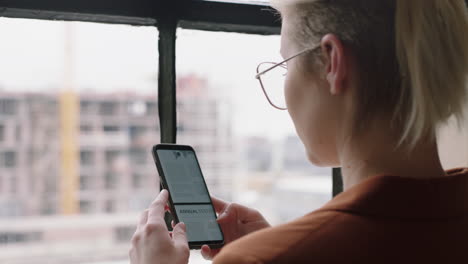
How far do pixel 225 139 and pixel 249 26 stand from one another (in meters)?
0.22

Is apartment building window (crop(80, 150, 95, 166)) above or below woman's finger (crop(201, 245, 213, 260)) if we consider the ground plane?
above

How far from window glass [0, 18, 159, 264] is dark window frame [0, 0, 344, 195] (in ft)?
0.07

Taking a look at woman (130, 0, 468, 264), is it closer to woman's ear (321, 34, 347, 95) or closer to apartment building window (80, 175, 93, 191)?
woman's ear (321, 34, 347, 95)

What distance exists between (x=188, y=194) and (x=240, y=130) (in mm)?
301

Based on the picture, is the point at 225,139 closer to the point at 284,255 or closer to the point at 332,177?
the point at 332,177

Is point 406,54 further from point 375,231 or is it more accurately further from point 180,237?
point 180,237

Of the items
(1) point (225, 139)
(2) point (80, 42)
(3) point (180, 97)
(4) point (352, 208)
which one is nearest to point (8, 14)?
(2) point (80, 42)

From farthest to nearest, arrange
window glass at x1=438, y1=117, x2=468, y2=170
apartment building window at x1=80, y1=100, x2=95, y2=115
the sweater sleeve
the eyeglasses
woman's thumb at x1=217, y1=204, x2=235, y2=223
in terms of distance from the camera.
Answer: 1. window glass at x1=438, y1=117, x2=468, y2=170
2. apartment building window at x1=80, y1=100, x2=95, y2=115
3. woman's thumb at x1=217, y1=204, x2=235, y2=223
4. the eyeglasses
5. the sweater sleeve

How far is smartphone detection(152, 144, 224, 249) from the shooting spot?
2.88 feet

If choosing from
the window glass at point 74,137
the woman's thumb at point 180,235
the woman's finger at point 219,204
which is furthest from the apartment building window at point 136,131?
the woman's thumb at point 180,235

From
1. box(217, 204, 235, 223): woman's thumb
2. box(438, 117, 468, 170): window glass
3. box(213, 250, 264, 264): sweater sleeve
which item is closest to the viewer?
box(213, 250, 264, 264): sweater sleeve

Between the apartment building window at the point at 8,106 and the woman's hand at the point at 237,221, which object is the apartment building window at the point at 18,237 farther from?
the woman's hand at the point at 237,221

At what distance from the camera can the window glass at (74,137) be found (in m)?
1.01

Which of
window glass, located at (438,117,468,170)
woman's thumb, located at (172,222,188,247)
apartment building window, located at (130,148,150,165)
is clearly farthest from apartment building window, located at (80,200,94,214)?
window glass, located at (438,117,468,170)
